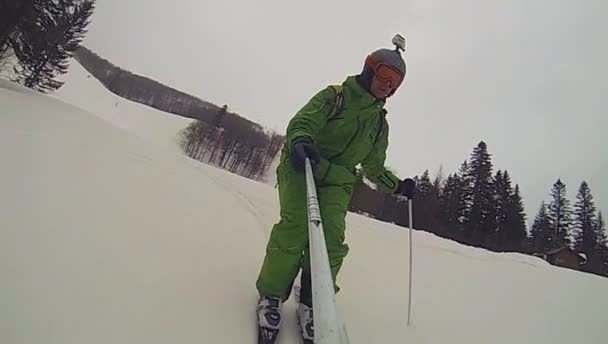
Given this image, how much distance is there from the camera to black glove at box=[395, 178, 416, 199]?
3.48 m

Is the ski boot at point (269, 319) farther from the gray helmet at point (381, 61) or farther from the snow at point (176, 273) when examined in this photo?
the gray helmet at point (381, 61)

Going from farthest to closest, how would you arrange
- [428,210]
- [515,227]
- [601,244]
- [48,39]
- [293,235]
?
[601,244]
[428,210]
[515,227]
[48,39]
[293,235]

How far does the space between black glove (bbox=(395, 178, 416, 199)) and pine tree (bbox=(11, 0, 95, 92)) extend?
23126 millimetres

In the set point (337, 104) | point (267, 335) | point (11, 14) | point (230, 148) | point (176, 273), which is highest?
point (230, 148)

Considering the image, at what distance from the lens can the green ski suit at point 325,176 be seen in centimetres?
265

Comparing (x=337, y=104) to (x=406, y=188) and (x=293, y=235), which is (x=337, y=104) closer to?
(x=293, y=235)

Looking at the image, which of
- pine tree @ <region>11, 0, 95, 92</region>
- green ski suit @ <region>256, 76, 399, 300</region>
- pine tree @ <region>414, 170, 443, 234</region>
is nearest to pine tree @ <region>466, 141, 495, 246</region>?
pine tree @ <region>414, 170, 443, 234</region>

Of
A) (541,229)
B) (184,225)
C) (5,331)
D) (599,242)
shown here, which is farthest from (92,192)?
(599,242)

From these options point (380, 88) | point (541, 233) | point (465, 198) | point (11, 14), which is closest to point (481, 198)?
point (465, 198)

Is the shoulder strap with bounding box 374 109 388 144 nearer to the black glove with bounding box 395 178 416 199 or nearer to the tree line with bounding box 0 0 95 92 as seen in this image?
the black glove with bounding box 395 178 416 199

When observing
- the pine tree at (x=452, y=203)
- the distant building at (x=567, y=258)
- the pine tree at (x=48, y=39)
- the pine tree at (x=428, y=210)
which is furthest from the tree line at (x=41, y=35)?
the distant building at (x=567, y=258)

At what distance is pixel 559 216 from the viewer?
3922cm

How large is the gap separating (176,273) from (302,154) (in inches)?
53.0

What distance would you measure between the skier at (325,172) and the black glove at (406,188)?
53cm
